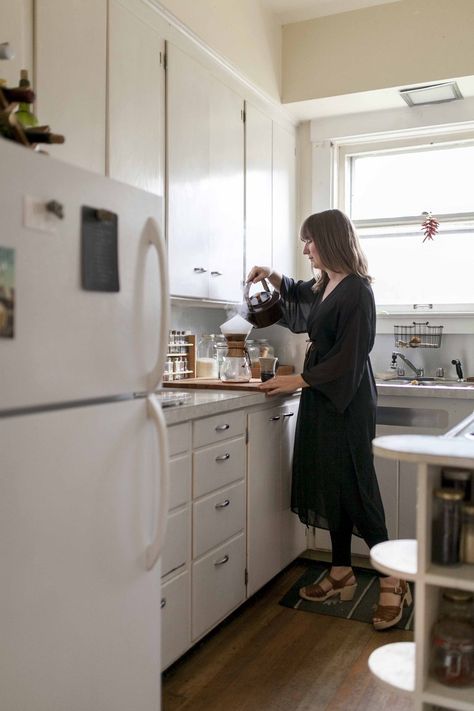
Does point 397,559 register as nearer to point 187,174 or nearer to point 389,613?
point 389,613

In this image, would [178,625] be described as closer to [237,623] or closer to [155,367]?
[237,623]

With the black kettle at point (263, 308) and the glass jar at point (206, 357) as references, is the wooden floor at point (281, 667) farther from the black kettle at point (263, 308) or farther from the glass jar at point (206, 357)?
the black kettle at point (263, 308)

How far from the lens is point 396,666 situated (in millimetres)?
1740

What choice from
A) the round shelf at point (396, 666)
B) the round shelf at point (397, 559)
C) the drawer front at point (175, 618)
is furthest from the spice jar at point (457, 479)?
the drawer front at point (175, 618)

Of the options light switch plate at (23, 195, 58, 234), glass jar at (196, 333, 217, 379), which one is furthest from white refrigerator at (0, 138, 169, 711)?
glass jar at (196, 333, 217, 379)

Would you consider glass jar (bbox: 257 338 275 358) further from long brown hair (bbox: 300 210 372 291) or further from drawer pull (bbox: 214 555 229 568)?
drawer pull (bbox: 214 555 229 568)

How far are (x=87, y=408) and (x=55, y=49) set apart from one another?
3.81 feet

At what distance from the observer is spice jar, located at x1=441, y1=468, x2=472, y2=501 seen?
66.3 inches

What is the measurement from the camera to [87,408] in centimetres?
154

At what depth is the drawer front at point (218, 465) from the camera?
2434 millimetres

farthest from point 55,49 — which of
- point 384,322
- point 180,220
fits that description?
point 384,322

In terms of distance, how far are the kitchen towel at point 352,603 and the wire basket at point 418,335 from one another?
1222 mm

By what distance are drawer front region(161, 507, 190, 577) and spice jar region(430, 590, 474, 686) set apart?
2.86 feet

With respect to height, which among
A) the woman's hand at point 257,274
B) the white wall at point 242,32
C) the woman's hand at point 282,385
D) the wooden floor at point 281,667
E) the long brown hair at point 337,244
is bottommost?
the wooden floor at point 281,667
